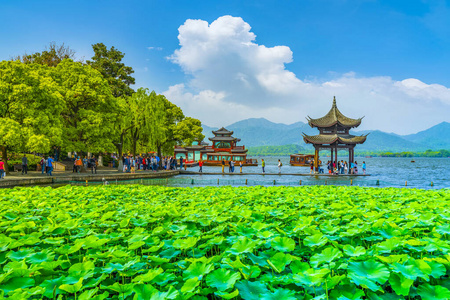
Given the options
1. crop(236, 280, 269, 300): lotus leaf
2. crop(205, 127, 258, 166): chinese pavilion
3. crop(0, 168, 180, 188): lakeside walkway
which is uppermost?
crop(205, 127, 258, 166): chinese pavilion

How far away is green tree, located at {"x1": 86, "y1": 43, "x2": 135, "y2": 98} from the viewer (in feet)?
118

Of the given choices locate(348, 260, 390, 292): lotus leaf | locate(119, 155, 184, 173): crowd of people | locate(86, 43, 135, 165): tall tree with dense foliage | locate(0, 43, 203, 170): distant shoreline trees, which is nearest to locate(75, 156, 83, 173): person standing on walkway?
locate(0, 43, 203, 170): distant shoreline trees

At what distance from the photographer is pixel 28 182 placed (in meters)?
16.5

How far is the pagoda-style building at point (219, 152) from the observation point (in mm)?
54594

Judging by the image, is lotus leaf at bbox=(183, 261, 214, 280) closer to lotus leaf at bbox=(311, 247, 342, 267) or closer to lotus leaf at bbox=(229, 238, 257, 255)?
lotus leaf at bbox=(229, 238, 257, 255)

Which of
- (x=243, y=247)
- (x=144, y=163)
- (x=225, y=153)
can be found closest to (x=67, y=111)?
(x=144, y=163)

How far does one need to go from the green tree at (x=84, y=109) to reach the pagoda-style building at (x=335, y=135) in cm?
2214

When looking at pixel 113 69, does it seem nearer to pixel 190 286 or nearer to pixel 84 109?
pixel 84 109

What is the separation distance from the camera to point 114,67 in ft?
121

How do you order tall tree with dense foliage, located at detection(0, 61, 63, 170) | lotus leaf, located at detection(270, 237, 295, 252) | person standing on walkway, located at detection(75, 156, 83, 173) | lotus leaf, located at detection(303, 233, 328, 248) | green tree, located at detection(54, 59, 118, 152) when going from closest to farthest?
lotus leaf, located at detection(270, 237, 295, 252), lotus leaf, located at detection(303, 233, 328, 248), tall tree with dense foliage, located at detection(0, 61, 63, 170), green tree, located at detection(54, 59, 118, 152), person standing on walkway, located at detection(75, 156, 83, 173)

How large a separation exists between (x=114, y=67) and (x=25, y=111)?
20.8 metres

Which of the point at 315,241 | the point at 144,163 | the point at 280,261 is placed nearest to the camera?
the point at 280,261

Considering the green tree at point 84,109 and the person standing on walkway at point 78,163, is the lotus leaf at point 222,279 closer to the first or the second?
the green tree at point 84,109

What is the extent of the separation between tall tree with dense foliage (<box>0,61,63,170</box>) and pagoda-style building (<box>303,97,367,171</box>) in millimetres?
25854
